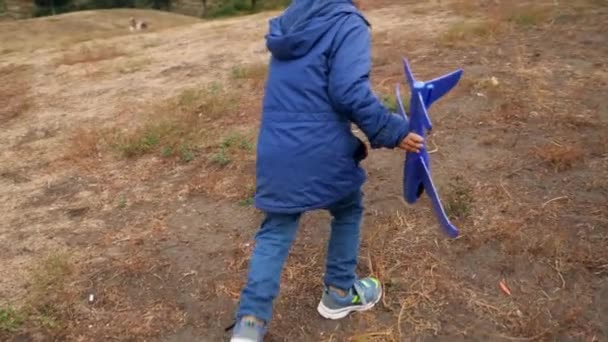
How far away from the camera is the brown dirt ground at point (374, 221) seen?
7.89 ft

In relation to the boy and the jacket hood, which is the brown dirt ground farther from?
the jacket hood

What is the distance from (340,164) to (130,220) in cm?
163

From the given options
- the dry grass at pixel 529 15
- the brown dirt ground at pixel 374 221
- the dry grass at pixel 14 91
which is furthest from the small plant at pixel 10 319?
the dry grass at pixel 529 15

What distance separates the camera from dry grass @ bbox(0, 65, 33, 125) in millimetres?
5527

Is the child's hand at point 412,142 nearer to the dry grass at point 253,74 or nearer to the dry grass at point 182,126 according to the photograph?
the dry grass at point 182,126

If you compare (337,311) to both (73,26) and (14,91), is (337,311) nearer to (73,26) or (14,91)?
(14,91)

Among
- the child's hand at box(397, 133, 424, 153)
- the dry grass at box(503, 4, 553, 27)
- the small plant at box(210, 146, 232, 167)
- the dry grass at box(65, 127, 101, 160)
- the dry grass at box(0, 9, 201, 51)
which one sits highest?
the child's hand at box(397, 133, 424, 153)

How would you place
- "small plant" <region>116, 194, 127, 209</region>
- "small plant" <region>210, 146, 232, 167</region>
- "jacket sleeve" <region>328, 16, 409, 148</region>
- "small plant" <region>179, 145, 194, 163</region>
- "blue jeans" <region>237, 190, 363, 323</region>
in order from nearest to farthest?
"jacket sleeve" <region>328, 16, 409, 148</region>
"blue jeans" <region>237, 190, 363, 323</region>
"small plant" <region>116, 194, 127, 209</region>
"small plant" <region>210, 146, 232, 167</region>
"small plant" <region>179, 145, 194, 163</region>

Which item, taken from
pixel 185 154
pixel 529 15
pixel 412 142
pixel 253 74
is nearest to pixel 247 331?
pixel 412 142

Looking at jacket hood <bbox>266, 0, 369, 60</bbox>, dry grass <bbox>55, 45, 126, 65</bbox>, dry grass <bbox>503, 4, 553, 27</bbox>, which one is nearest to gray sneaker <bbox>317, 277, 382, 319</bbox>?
jacket hood <bbox>266, 0, 369, 60</bbox>

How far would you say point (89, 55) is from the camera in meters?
8.09

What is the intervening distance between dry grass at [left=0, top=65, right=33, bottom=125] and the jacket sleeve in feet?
13.8

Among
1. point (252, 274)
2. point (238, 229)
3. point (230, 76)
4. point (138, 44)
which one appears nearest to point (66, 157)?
point (238, 229)

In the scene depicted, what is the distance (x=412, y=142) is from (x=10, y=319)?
5.54 feet
